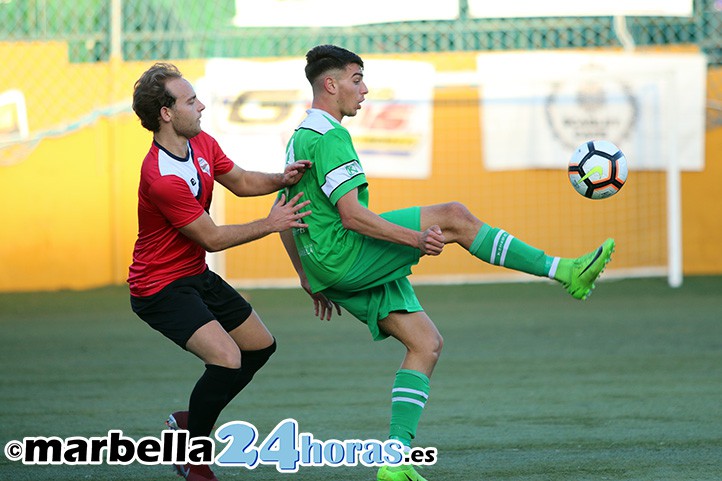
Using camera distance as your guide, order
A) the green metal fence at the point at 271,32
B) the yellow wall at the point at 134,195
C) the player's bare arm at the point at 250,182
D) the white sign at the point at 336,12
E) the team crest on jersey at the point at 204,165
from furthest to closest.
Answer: the green metal fence at the point at 271,32
the yellow wall at the point at 134,195
the white sign at the point at 336,12
the player's bare arm at the point at 250,182
the team crest on jersey at the point at 204,165

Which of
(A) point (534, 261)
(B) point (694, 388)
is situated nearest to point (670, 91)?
(B) point (694, 388)

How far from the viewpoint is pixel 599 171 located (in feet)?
16.3

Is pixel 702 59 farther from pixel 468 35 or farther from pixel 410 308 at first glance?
pixel 410 308

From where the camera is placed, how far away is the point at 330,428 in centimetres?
557

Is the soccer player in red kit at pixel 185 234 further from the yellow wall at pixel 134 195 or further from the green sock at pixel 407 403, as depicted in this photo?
the yellow wall at pixel 134 195

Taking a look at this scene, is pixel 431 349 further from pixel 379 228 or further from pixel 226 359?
pixel 226 359

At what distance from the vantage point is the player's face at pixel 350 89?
4.45 metres

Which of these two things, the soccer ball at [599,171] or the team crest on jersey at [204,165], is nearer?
the team crest on jersey at [204,165]

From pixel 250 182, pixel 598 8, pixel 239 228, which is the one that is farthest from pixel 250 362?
pixel 598 8

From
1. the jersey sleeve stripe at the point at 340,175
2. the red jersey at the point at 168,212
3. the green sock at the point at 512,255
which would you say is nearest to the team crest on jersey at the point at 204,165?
the red jersey at the point at 168,212

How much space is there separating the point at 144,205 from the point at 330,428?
5.58 feet

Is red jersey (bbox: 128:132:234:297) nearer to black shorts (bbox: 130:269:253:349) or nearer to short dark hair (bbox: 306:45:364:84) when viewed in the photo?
→ black shorts (bbox: 130:269:253:349)

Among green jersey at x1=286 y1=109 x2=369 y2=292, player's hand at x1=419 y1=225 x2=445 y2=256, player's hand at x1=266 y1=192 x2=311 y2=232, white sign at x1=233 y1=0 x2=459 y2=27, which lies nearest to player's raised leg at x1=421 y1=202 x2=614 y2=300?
player's hand at x1=419 y1=225 x2=445 y2=256

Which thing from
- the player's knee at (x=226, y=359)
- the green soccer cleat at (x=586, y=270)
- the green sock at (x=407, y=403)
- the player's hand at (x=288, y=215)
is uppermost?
the player's hand at (x=288, y=215)
